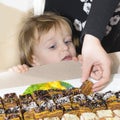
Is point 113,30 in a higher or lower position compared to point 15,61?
higher

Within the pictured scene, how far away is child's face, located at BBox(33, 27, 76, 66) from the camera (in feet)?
5.33

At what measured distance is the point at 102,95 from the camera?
1.20m

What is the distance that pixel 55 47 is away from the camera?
1640mm

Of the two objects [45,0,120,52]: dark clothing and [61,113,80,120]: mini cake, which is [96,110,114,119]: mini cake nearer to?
[61,113,80,120]: mini cake

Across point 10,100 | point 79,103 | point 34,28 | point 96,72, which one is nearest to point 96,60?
point 96,72

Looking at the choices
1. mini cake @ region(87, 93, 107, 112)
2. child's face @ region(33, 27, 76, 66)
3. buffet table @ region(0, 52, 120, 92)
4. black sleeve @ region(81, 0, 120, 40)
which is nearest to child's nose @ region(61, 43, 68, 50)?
child's face @ region(33, 27, 76, 66)

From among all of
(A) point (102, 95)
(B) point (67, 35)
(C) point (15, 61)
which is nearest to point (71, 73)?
(A) point (102, 95)

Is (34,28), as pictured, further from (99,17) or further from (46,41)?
(99,17)

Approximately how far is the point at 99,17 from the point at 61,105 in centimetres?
31

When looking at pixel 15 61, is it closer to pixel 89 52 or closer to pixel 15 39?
pixel 15 39

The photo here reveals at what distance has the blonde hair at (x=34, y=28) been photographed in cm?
168

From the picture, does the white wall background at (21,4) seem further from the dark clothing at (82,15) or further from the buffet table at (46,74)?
the buffet table at (46,74)

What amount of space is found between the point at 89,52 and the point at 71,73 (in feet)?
0.44

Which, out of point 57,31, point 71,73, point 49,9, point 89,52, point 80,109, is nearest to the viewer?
point 80,109
